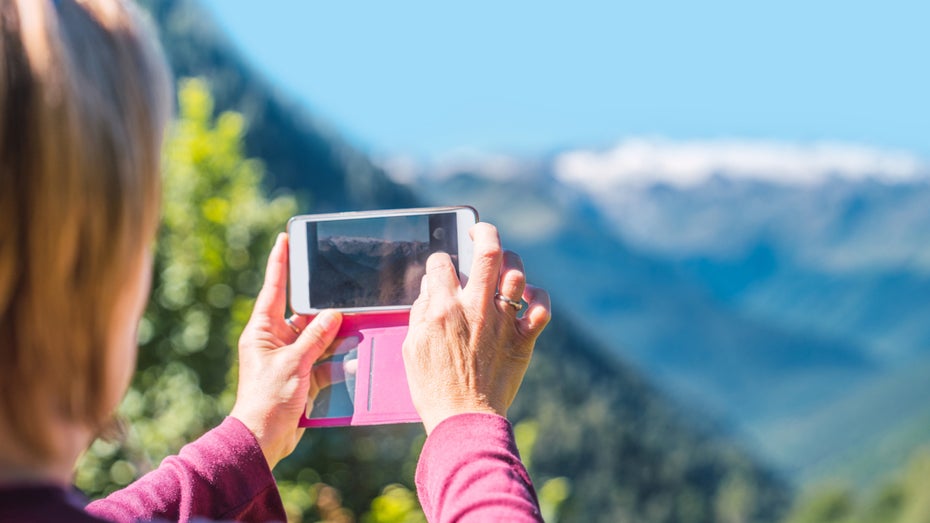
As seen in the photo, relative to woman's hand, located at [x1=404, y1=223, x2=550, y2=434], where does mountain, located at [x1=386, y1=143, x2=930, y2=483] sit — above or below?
below

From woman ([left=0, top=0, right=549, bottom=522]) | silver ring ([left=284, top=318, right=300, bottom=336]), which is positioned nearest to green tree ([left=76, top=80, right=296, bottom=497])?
silver ring ([left=284, top=318, right=300, bottom=336])

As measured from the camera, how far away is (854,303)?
98000mm

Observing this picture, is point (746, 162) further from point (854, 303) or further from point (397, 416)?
point (397, 416)

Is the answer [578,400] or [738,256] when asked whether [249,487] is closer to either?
[578,400]

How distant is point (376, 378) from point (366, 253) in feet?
0.93

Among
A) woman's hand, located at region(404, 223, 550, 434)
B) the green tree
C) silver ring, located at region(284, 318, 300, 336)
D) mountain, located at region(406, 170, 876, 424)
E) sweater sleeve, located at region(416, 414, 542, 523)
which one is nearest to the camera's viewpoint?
sweater sleeve, located at region(416, 414, 542, 523)

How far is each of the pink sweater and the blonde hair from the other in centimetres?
5

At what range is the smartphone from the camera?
1444 millimetres

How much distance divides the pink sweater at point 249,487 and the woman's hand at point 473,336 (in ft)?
0.14

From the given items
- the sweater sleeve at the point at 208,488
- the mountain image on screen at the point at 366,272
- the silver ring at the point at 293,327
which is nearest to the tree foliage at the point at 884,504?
the mountain image on screen at the point at 366,272

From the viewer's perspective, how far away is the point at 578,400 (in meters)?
36.3

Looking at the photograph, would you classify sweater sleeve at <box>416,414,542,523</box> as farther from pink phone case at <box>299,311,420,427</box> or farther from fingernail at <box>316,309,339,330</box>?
fingernail at <box>316,309,339,330</box>

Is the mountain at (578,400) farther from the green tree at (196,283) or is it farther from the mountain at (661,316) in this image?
the mountain at (661,316)

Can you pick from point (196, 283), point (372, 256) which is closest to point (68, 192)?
point (372, 256)
